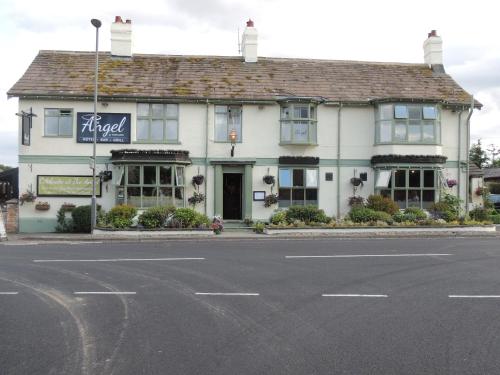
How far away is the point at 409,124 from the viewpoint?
23391 mm

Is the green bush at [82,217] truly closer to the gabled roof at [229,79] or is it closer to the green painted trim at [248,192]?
the gabled roof at [229,79]

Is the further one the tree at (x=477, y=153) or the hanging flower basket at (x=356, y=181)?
the tree at (x=477, y=153)

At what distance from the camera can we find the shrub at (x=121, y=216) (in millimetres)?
19984

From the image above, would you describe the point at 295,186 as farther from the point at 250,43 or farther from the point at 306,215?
the point at 250,43

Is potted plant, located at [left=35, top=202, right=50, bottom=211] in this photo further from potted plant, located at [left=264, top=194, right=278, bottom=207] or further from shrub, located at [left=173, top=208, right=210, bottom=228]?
potted plant, located at [left=264, top=194, right=278, bottom=207]

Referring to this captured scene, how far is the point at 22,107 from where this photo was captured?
2228cm

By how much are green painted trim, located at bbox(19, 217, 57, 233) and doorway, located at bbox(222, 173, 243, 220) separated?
711 centimetres

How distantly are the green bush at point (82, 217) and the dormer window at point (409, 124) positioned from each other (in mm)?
12341

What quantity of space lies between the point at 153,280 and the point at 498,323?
5850 millimetres

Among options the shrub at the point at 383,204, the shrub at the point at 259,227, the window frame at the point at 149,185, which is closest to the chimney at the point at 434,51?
the shrub at the point at 383,204

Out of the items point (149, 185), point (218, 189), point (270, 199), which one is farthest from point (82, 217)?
point (270, 199)

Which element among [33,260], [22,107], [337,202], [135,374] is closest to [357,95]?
[337,202]

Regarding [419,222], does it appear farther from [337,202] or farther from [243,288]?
[243,288]

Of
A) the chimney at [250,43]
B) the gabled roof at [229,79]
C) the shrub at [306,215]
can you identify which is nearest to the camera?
the shrub at [306,215]
